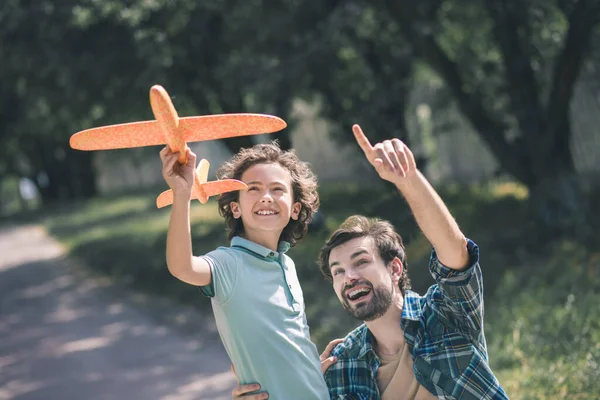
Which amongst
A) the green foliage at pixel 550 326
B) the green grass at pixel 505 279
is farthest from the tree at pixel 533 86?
the green foliage at pixel 550 326

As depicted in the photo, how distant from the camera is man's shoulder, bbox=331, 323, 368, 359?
324 cm

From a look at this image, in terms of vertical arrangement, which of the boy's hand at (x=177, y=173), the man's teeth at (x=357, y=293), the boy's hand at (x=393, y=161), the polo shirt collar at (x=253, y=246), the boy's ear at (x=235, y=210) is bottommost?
the man's teeth at (x=357, y=293)

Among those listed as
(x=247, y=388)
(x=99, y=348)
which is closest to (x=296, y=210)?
(x=247, y=388)

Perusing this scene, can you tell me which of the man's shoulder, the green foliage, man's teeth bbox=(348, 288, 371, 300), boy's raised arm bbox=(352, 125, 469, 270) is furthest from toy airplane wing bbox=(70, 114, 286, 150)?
the green foliage

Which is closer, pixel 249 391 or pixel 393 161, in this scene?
pixel 393 161

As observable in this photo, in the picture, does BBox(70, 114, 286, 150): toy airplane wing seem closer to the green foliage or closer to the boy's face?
the boy's face

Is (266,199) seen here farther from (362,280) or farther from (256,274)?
(362,280)

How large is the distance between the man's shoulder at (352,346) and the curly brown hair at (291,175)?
1.38 ft

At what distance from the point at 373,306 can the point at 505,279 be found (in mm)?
5525

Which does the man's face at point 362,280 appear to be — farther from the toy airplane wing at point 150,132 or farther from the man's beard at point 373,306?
the toy airplane wing at point 150,132

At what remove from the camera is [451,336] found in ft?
9.48

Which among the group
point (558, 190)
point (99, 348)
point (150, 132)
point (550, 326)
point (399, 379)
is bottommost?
point (399, 379)

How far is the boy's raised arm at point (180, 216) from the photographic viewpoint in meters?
2.57

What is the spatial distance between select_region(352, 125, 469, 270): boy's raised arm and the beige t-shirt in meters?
0.59
